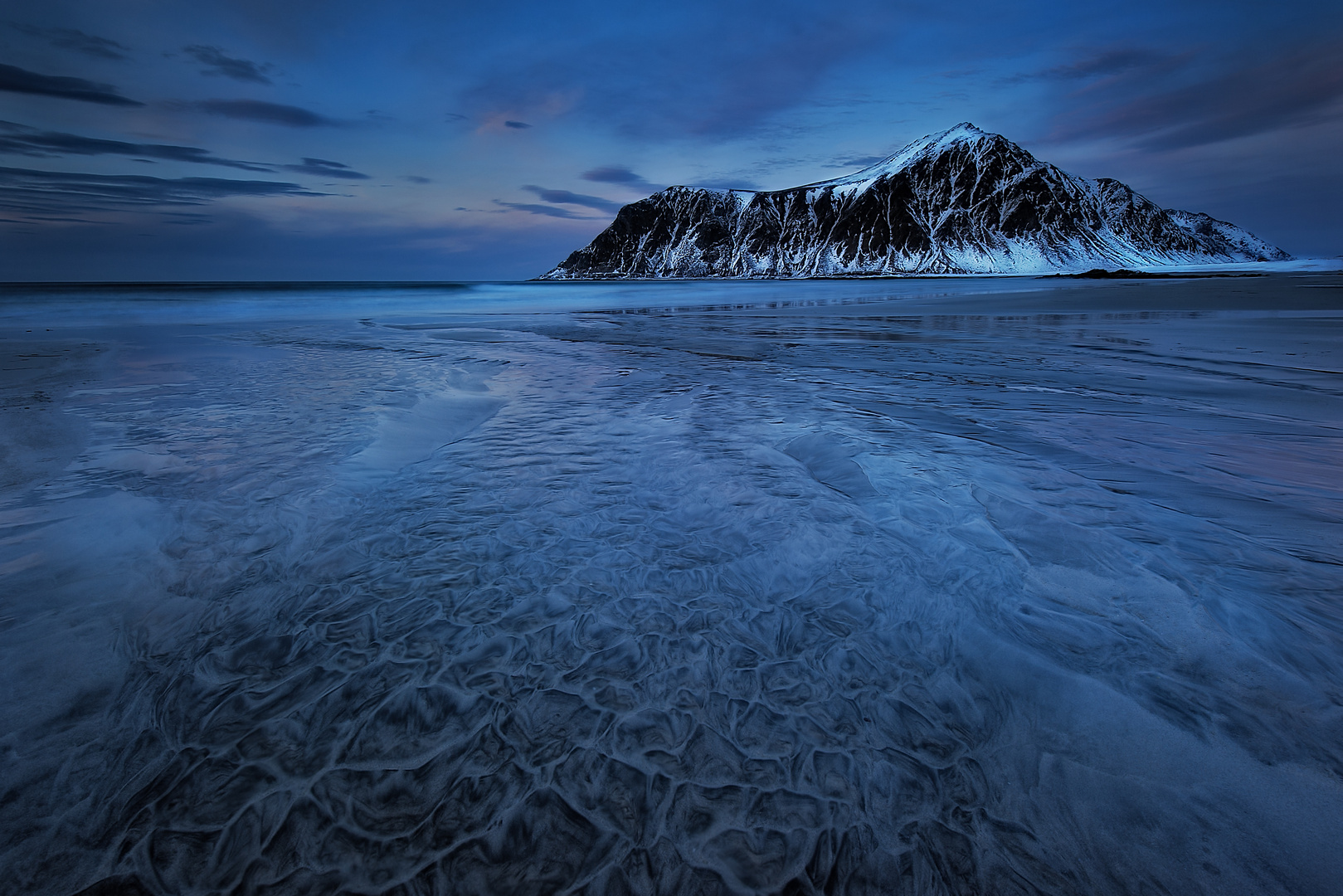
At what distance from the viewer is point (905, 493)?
420 cm

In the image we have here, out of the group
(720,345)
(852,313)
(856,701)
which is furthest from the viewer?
(852,313)

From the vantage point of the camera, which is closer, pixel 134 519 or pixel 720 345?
pixel 134 519

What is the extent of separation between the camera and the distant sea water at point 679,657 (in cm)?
171

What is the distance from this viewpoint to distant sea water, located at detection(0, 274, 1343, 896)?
1705 millimetres

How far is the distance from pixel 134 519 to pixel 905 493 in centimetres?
552

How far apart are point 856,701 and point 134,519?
4777 mm

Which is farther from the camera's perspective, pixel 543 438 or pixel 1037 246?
pixel 1037 246

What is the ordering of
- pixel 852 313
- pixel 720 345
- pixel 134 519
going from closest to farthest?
pixel 134 519 < pixel 720 345 < pixel 852 313

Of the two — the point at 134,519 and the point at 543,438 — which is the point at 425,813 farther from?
the point at 543,438

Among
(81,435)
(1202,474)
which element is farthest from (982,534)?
(81,435)

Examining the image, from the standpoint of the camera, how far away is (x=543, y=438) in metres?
5.70

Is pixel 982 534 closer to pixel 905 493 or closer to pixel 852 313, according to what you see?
pixel 905 493

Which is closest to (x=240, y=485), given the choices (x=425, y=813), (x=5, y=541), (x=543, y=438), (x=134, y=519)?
(x=134, y=519)

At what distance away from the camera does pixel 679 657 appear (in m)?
2.55
